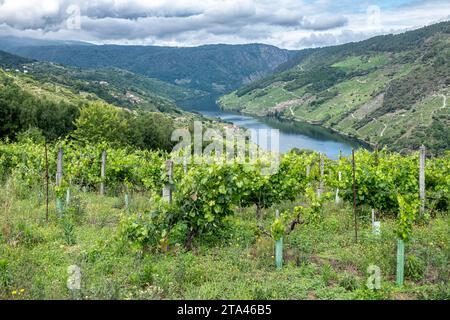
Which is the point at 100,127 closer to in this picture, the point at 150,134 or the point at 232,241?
the point at 150,134

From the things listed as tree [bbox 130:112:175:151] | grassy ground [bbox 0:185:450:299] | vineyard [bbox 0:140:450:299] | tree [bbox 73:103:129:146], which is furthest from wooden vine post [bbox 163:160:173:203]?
tree [bbox 130:112:175:151]

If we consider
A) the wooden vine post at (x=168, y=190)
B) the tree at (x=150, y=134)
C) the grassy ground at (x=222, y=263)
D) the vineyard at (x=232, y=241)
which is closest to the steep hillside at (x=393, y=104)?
the tree at (x=150, y=134)

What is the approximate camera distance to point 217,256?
25.8 ft

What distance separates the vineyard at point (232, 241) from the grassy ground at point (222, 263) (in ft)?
0.09

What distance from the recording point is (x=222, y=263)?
7445mm

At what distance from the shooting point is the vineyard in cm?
632

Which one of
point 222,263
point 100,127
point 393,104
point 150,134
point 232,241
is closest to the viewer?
point 222,263

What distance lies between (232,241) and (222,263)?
1.37 m

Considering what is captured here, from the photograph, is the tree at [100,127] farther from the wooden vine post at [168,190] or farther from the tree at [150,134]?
the wooden vine post at [168,190]

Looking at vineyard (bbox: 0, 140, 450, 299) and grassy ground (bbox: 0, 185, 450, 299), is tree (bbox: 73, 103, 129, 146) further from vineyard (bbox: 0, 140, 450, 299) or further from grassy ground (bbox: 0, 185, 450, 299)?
grassy ground (bbox: 0, 185, 450, 299)

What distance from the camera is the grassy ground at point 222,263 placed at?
6.11 metres

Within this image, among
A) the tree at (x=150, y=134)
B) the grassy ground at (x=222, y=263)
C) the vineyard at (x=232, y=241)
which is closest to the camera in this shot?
the grassy ground at (x=222, y=263)

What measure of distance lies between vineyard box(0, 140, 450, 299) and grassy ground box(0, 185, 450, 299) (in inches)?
1.0

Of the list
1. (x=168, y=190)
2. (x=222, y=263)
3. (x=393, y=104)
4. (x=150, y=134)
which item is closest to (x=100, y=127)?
(x=150, y=134)
